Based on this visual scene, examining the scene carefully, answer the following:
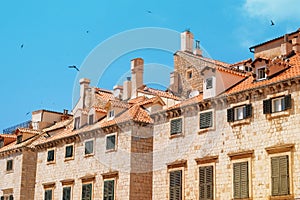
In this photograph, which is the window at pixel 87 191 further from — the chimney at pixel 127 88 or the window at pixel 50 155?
the chimney at pixel 127 88

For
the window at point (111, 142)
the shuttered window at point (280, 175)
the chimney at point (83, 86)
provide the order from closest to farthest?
the shuttered window at point (280, 175), the window at point (111, 142), the chimney at point (83, 86)

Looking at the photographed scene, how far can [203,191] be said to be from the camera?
1243 inches

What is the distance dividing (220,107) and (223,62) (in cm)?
1723

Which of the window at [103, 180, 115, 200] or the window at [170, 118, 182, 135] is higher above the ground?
the window at [170, 118, 182, 135]

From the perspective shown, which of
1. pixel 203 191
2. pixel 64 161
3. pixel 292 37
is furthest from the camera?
pixel 64 161

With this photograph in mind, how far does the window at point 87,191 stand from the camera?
39.1 metres

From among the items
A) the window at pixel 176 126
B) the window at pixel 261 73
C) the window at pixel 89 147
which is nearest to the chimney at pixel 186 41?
the window at pixel 89 147

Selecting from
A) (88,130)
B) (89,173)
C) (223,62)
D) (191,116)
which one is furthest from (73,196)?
(223,62)

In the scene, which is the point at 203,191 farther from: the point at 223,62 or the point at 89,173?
the point at 223,62

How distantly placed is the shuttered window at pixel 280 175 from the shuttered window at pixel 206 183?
4.27 meters

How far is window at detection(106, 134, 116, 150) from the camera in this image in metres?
38.2

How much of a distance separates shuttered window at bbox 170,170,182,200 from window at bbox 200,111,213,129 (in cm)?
317

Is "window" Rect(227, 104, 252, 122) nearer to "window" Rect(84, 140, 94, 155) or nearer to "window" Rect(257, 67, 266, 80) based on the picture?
"window" Rect(257, 67, 266, 80)

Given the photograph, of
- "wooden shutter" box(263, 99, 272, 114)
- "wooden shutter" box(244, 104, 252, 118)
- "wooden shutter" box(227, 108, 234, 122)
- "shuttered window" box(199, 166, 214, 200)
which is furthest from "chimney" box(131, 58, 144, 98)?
"wooden shutter" box(263, 99, 272, 114)
